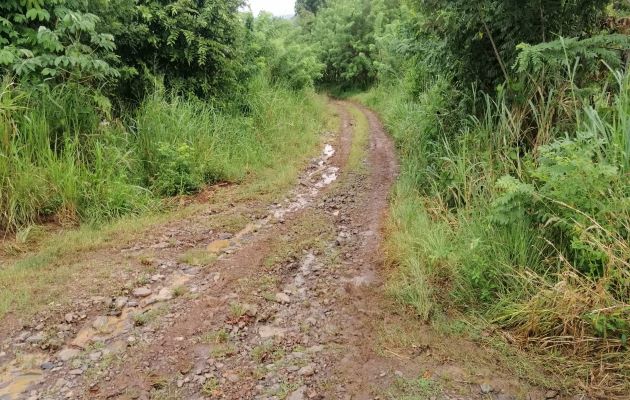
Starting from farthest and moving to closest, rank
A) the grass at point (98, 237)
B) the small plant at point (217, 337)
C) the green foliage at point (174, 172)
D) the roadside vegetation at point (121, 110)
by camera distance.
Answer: the green foliage at point (174, 172)
the roadside vegetation at point (121, 110)
the grass at point (98, 237)
the small plant at point (217, 337)

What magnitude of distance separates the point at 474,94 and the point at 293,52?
8.78 meters

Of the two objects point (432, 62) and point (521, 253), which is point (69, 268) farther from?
point (432, 62)

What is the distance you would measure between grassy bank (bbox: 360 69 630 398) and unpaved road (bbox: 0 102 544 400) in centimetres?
38

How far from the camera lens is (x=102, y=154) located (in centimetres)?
574

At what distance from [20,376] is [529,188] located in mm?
3830

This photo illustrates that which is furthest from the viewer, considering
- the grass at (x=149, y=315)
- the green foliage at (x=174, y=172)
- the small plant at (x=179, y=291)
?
the green foliage at (x=174, y=172)

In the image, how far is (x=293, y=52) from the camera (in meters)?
13.2

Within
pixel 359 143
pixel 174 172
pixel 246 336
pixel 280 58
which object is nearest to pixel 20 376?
pixel 246 336

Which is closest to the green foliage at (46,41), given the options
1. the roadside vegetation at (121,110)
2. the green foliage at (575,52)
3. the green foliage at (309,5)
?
the roadside vegetation at (121,110)

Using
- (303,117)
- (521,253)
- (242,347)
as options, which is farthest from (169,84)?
(521,253)

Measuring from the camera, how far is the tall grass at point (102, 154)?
195 inches

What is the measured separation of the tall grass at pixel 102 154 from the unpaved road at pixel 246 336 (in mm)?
1169

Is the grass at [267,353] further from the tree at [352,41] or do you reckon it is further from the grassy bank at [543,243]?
the tree at [352,41]

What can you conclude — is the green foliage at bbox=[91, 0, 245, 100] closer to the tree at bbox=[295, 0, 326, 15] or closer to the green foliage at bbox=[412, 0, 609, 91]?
the green foliage at bbox=[412, 0, 609, 91]
